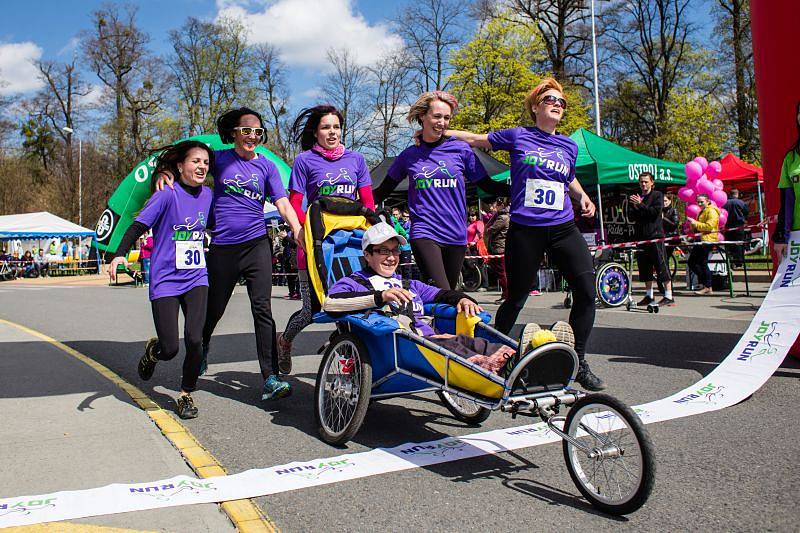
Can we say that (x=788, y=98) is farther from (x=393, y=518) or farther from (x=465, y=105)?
(x=465, y=105)

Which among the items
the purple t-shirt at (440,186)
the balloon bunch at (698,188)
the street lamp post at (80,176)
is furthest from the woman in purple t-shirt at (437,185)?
the street lamp post at (80,176)

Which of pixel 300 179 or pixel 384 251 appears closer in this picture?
pixel 384 251

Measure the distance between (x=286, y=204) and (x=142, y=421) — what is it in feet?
6.05

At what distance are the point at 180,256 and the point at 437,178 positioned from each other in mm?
2013

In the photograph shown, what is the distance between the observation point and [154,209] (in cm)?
497

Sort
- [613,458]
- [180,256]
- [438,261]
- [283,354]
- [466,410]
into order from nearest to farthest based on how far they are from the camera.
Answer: [613,458], [466,410], [180,256], [438,261], [283,354]

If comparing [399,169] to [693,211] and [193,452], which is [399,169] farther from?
[693,211]

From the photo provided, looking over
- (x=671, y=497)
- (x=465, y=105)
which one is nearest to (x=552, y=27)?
(x=465, y=105)

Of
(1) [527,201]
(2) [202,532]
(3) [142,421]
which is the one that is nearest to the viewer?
(2) [202,532]

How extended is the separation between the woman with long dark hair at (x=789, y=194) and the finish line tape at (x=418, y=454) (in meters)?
0.08

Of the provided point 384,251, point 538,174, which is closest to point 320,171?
point 384,251

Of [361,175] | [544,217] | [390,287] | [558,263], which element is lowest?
[390,287]

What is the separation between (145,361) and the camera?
552 cm

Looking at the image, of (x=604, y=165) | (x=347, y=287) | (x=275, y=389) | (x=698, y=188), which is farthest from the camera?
(x=698, y=188)
